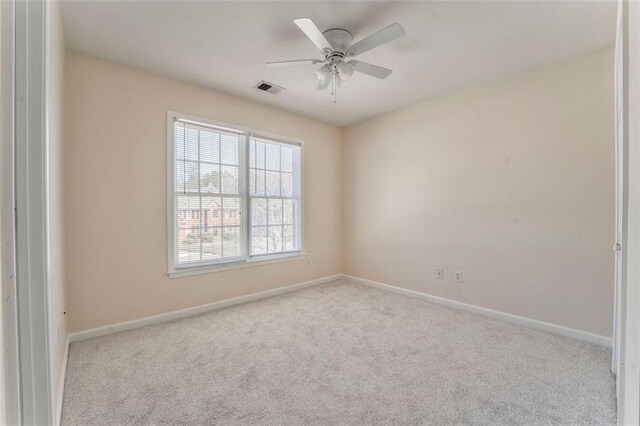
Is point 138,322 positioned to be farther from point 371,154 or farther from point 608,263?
point 608,263

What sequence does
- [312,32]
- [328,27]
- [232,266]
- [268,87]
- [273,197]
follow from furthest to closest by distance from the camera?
[273,197], [232,266], [268,87], [328,27], [312,32]

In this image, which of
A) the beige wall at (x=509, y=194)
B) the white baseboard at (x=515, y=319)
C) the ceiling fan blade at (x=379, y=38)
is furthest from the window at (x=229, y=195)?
the ceiling fan blade at (x=379, y=38)

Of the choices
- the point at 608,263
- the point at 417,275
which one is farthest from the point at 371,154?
the point at 608,263

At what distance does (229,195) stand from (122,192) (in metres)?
1.07

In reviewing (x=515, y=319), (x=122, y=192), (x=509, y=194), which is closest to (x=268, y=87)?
(x=122, y=192)

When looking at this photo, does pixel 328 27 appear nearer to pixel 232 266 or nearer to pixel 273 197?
pixel 273 197

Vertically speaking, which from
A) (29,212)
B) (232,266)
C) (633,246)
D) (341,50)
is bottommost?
(232,266)

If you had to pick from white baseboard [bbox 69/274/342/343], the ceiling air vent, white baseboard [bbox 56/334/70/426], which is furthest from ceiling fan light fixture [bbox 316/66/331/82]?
white baseboard [bbox 56/334/70/426]

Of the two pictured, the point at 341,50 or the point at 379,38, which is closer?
the point at 379,38

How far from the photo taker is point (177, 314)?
306 cm

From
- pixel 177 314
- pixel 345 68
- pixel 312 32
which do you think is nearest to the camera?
pixel 312 32

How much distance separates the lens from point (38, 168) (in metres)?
1.11

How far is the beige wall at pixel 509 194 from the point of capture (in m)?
2.48

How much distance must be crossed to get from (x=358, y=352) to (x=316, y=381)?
505mm
